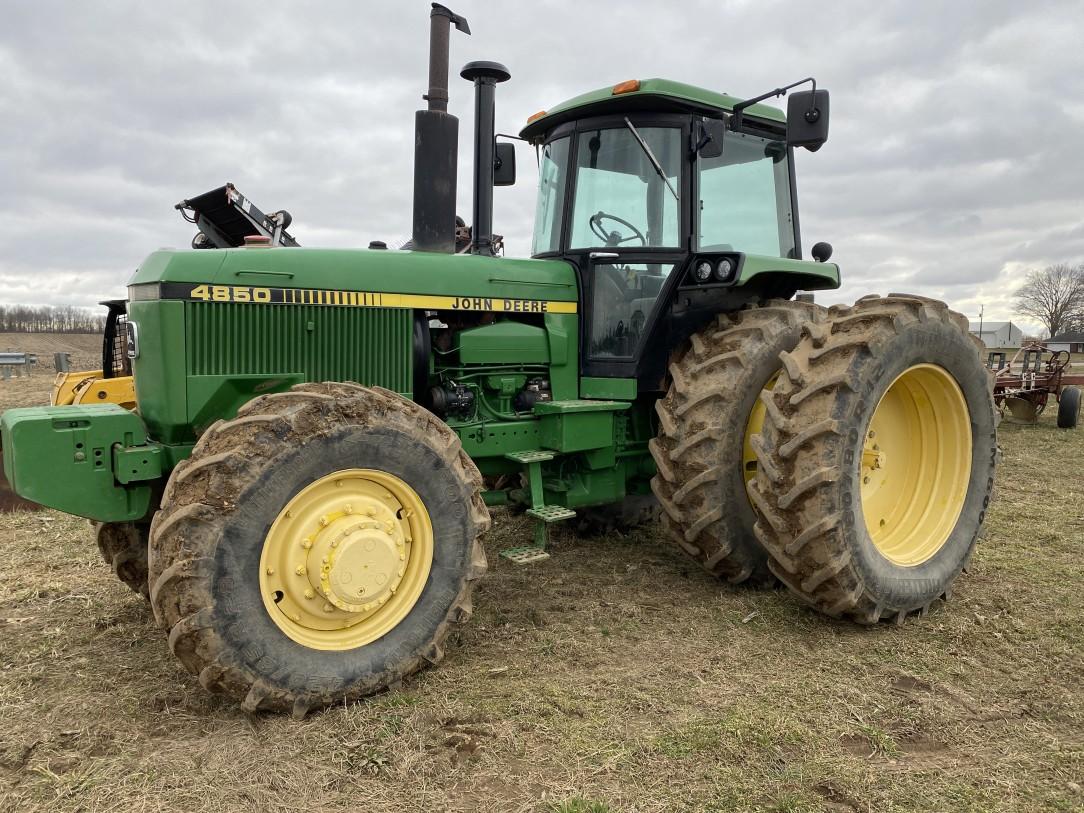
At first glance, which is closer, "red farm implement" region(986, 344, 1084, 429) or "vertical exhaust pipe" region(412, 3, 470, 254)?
"vertical exhaust pipe" region(412, 3, 470, 254)

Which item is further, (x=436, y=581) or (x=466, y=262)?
(x=466, y=262)

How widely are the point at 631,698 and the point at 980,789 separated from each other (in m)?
1.23

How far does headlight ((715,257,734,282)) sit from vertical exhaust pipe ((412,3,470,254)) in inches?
58.4

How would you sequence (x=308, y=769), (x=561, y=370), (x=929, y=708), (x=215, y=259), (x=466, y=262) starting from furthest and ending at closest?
(x=561, y=370) < (x=466, y=262) < (x=215, y=259) < (x=929, y=708) < (x=308, y=769)

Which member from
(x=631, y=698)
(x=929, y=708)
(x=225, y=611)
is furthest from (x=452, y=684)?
(x=929, y=708)

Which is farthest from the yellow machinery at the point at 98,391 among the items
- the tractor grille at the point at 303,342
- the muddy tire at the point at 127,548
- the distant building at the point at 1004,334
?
the distant building at the point at 1004,334

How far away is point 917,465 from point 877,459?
0.51 m

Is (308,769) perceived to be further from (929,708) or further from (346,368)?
(929,708)

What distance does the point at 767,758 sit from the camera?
9.02 ft

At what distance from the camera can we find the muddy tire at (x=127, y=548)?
376 cm

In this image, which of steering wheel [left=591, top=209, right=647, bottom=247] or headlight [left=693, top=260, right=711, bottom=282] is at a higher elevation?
steering wheel [left=591, top=209, right=647, bottom=247]

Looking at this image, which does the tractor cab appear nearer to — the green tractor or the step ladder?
the green tractor

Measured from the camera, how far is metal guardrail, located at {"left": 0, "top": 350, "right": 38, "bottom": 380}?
1947cm

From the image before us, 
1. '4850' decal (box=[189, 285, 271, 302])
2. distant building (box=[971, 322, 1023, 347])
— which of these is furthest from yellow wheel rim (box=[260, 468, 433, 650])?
distant building (box=[971, 322, 1023, 347])
